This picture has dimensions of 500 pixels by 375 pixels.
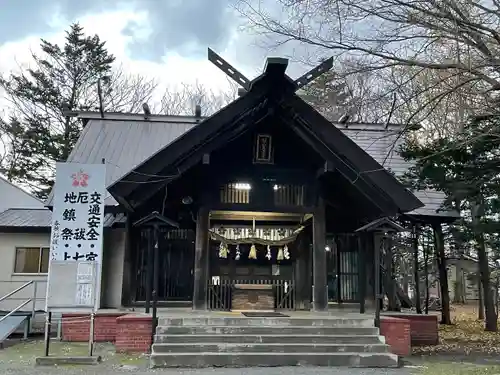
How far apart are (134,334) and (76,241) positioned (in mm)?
2067

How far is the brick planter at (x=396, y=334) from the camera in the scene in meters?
9.38

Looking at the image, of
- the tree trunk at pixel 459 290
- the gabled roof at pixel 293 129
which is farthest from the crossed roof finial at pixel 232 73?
the tree trunk at pixel 459 290

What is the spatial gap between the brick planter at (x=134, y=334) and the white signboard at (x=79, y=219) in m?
0.93

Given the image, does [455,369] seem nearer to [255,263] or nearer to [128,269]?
[255,263]

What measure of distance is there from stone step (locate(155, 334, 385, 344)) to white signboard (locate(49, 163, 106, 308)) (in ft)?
5.10

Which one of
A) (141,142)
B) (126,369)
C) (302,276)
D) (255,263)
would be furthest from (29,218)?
(126,369)

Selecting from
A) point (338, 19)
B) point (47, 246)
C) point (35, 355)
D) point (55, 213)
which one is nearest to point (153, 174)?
point (55, 213)

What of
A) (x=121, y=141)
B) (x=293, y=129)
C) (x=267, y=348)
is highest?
(x=121, y=141)

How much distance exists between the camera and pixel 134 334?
360 inches

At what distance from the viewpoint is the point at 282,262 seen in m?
13.4

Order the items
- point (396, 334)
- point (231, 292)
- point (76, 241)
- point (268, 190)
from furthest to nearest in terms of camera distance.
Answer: point (231, 292)
point (268, 190)
point (396, 334)
point (76, 241)

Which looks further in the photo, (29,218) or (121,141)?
(121,141)

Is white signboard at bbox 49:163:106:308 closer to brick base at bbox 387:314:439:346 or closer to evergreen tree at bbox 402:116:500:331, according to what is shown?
evergreen tree at bbox 402:116:500:331

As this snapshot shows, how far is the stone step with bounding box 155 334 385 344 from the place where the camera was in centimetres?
866
